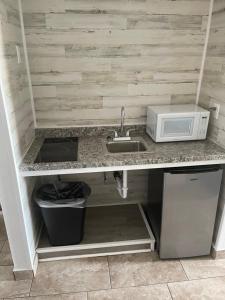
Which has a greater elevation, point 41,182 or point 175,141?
point 175,141

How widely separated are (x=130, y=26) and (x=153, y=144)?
987mm

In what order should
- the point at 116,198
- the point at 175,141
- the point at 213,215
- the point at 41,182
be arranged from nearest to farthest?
the point at 213,215 < the point at 175,141 < the point at 41,182 < the point at 116,198

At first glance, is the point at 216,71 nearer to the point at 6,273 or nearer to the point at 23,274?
the point at 23,274

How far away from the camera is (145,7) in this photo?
6.13 ft

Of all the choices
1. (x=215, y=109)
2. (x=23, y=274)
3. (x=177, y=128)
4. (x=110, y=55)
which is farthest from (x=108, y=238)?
(x=110, y=55)

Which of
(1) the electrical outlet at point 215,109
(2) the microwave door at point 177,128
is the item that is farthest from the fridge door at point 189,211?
(1) the electrical outlet at point 215,109

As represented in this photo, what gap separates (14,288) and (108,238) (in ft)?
2.63

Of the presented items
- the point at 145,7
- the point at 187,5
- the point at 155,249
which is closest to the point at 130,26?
the point at 145,7

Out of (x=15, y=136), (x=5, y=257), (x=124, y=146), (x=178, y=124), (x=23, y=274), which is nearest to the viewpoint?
(x=15, y=136)

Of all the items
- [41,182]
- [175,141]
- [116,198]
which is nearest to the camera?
[175,141]

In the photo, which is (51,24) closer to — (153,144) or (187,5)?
(187,5)

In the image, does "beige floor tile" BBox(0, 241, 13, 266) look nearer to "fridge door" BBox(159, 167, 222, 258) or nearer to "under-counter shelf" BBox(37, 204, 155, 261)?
"under-counter shelf" BBox(37, 204, 155, 261)

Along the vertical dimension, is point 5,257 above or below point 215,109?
below

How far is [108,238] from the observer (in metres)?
2.04
